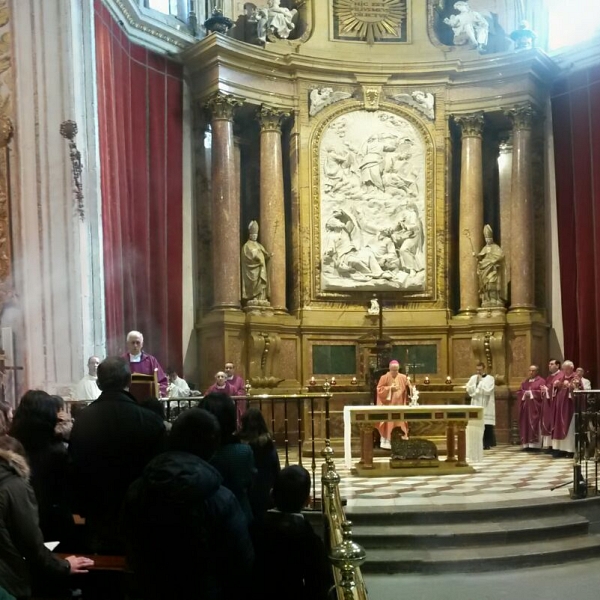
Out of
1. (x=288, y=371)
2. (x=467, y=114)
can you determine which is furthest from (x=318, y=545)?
(x=467, y=114)

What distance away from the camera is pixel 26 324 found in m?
8.81

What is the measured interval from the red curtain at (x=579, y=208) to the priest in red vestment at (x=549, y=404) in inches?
71.4

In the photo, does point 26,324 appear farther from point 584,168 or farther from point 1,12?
point 584,168

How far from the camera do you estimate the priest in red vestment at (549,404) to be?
12062mm

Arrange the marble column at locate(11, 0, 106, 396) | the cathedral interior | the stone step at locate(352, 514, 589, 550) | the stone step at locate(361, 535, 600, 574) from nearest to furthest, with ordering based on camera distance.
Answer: the stone step at locate(361, 535, 600, 574) < the stone step at locate(352, 514, 589, 550) < the marble column at locate(11, 0, 106, 396) < the cathedral interior

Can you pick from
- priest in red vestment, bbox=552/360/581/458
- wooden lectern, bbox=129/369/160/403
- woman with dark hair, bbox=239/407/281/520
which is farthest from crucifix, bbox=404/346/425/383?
woman with dark hair, bbox=239/407/281/520

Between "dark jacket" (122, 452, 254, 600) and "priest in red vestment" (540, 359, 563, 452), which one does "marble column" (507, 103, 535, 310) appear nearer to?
"priest in red vestment" (540, 359, 563, 452)

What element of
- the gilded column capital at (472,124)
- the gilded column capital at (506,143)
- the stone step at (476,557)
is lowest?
the stone step at (476,557)

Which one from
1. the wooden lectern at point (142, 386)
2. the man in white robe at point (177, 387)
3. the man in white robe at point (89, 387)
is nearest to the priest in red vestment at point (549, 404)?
the man in white robe at point (177, 387)

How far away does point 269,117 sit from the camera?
14.3 m

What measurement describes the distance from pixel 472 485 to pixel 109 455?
6230 mm

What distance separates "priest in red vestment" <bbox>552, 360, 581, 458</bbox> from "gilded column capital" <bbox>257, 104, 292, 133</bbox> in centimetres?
669

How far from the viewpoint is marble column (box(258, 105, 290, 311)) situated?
557 inches

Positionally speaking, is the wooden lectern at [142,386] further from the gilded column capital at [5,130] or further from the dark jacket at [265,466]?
the gilded column capital at [5,130]
